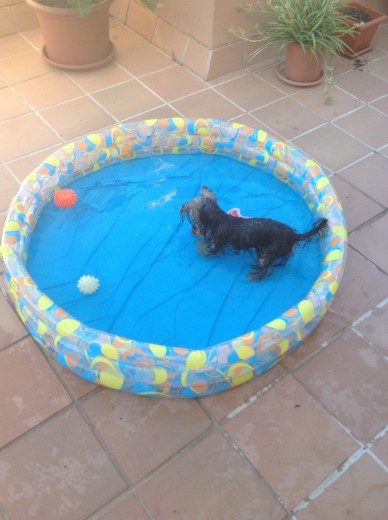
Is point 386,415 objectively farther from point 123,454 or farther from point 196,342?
point 123,454

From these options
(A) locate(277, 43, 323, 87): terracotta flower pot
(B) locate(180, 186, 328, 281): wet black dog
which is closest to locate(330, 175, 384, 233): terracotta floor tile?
(B) locate(180, 186, 328, 281): wet black dog

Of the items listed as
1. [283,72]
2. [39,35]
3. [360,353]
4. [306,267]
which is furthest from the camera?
[39,35]

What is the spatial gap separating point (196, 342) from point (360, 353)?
0.91 metres

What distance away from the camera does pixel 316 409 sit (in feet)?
7.62

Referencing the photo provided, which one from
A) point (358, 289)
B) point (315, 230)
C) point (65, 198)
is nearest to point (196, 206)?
point (315, 230)

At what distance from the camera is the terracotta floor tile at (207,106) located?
4.04 m

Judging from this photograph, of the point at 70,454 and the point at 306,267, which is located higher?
the point at 306,267

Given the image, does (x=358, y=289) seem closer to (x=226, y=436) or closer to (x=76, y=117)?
(x=226, y=436)

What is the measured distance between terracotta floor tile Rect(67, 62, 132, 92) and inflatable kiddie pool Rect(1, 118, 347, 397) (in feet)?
3.67

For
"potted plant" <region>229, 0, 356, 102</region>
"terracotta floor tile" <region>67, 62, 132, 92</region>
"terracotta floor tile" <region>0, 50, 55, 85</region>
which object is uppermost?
"potted plant" <region>229, 0, 356, 102</region>

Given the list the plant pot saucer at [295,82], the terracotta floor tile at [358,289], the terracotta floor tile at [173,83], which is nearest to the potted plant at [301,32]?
the plant pot saucer at [295,82]

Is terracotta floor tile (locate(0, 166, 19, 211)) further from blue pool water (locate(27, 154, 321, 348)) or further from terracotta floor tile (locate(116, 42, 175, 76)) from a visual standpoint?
terracotta floor tile (locate(116, 42, 175, 76))

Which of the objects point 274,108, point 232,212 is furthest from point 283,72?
point 232,212

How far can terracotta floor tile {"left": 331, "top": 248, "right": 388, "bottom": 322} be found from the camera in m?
2.73
